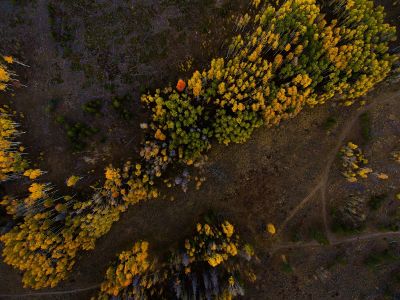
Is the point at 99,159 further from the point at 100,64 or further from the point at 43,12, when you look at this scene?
the point at 43,12

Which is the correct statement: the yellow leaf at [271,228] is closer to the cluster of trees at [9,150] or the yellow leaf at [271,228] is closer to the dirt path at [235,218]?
the dirt path at [235,218]

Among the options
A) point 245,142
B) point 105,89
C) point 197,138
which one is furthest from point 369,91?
point 105,89

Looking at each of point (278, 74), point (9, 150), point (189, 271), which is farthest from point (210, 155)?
point (9, 150)

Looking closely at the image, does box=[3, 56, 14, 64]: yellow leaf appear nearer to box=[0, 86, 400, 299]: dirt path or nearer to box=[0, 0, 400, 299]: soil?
box=[0, 0, 400, 299]: soil

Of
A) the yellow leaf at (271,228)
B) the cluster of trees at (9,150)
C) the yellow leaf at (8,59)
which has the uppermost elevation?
the yellow leaf at (8,59)

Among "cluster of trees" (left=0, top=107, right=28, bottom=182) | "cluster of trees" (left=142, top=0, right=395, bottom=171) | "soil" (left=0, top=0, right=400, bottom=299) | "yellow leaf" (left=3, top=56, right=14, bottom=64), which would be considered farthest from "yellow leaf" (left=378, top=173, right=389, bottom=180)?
"yellow leaf" (left=3, top=56, right=14, bottom=64)

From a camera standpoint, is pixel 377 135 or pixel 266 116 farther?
pixel 377 135

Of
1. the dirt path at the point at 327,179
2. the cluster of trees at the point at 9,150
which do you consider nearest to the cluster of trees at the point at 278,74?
the dirt path at the point at 327,179
